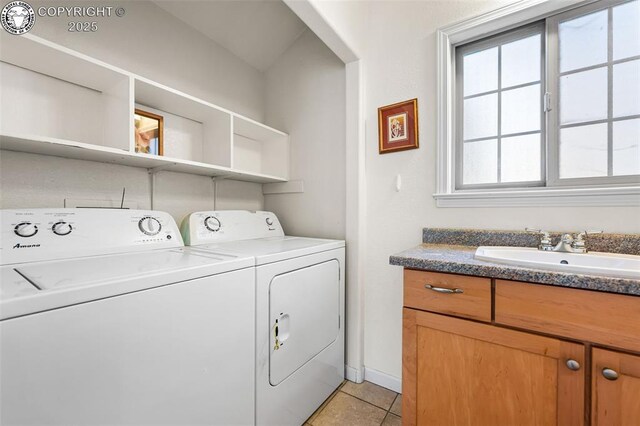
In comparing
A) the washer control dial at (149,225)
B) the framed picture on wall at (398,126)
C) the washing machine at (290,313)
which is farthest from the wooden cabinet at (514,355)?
the washer control dial at (149,225)

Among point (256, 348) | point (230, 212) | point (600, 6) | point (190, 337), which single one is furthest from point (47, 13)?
point (600, 6)

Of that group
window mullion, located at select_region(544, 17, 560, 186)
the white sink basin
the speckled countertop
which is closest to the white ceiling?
window mullion, located at select_region(544, 17, 560, 186)

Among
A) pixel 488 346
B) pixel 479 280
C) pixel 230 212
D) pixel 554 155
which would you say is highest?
pixel 554 155

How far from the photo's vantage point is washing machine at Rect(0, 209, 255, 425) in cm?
62

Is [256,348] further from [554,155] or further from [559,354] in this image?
[554,155]

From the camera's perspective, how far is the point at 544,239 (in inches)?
48.1

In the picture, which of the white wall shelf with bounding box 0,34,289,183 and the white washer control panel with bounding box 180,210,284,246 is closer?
the white wall shelf with bounding box 0,34,289,183

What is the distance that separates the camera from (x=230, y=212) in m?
1.79

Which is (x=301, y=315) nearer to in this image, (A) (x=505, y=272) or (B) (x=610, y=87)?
(A) (x=505, y=272)

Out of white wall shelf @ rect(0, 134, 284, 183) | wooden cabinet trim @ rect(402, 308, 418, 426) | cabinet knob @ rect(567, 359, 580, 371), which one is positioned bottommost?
wooden cabinet trim @ rect(402, 308, 418, 426)

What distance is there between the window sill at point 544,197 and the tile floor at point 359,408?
1.21 metres

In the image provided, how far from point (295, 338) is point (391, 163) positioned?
46.5 inches

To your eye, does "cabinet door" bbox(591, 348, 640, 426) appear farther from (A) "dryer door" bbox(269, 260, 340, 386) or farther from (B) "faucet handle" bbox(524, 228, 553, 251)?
(A) "dryer door" bbox(269, 260, 340, 386)

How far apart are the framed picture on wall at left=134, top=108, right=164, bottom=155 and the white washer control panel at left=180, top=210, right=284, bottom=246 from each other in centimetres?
45
